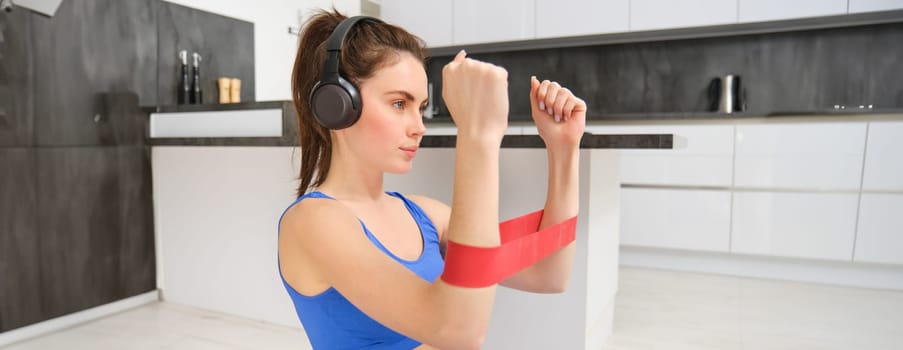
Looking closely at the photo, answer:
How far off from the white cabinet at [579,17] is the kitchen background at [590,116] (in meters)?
0.01

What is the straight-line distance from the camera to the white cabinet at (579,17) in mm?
3602

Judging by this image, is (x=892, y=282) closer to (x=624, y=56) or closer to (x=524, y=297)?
(x=624, y=56)

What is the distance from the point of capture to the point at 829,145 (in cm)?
292

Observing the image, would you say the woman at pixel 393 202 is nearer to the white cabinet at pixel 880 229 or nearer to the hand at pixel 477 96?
the hand at pixel 477 96

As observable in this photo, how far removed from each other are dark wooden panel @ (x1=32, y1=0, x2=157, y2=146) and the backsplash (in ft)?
7.13

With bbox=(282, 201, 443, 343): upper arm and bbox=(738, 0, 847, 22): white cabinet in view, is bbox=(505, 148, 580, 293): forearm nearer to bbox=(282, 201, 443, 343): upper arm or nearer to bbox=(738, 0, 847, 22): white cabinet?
bbox=(282, 201, 443, 343): upper arm

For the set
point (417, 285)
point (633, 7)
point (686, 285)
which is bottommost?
point (686, 285)

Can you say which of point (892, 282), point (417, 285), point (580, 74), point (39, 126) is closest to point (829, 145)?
point (892, 282)

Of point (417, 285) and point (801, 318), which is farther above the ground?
point (417, 285)

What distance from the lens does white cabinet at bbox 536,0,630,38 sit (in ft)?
11.8

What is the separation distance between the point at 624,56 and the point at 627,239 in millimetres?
1332

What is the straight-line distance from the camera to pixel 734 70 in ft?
11.9

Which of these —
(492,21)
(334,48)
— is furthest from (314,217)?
(492,21)

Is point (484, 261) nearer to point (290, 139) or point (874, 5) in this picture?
point (290, 139)
